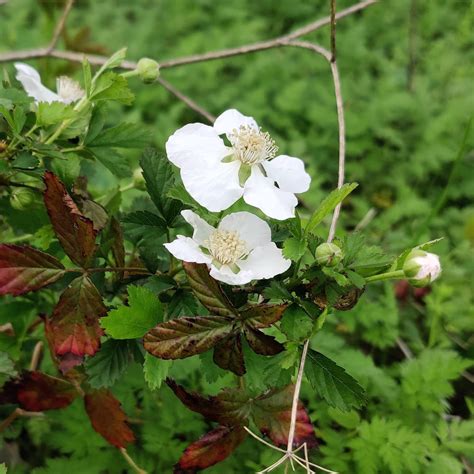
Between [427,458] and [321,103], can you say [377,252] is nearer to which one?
[427,458]

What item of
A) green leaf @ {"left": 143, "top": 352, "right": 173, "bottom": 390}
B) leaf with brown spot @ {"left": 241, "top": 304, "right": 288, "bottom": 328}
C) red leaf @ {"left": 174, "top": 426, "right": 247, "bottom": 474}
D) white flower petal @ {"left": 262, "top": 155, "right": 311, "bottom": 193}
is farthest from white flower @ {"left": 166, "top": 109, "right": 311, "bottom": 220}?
red leaf @ {"left": 174, "top": 426, "right": 247, "bottom": 474}

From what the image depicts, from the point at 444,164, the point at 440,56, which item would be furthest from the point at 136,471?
the point at 440,56

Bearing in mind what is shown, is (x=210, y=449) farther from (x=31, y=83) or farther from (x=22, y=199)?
(x=31, y=83)

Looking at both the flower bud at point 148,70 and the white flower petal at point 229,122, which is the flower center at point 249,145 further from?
the flower bud at point 148,70

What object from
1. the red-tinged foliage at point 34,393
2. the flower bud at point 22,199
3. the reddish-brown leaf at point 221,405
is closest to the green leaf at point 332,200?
the reddish-brown leaf at point 221,405

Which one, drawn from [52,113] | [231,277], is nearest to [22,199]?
[52,113]

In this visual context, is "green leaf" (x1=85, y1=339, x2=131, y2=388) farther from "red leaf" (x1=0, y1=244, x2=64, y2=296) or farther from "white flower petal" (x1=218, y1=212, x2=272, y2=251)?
"white flower petal" (x1=218, y1=212, x2=272, y2=251)

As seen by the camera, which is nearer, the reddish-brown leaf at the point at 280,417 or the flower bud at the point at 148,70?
the reddish-brown leaf at the point at 280,417
